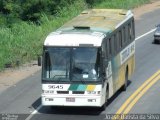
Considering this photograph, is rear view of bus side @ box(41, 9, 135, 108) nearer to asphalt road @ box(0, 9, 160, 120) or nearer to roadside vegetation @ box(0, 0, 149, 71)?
asphalt road @ box(0, 9, 160, 120)

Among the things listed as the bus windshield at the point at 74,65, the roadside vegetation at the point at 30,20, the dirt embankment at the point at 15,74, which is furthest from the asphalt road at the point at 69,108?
the roadside vegetation at the point at 30,20

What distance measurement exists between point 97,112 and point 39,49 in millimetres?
12759

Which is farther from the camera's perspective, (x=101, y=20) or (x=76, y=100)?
(x=101, y=20)

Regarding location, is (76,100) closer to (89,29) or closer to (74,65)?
(74,65)

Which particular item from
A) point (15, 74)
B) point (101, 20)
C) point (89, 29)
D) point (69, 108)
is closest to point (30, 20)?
point (15, 74)

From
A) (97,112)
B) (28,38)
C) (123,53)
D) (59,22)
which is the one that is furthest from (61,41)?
(59,22)

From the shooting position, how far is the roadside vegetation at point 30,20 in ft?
113

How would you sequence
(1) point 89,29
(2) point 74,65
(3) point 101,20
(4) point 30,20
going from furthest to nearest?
1. (4) point 30,20
2. (3) point 101,20
3. (1) point 89,29
4. (2) point 74,65

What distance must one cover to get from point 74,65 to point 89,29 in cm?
183

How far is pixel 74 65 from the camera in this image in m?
22.1

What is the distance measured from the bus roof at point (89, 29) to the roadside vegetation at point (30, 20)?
720 cm

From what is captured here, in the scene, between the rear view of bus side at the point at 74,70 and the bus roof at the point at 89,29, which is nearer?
the rear view of bus side at the point at 74,70

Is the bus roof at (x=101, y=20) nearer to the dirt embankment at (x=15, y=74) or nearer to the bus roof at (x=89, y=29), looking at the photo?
the bus roof at (x=89, y=29)

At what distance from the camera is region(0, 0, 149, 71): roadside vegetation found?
34.3 m
